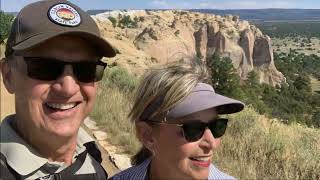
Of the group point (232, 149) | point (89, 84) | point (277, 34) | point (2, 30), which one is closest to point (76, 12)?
point (89, 84)

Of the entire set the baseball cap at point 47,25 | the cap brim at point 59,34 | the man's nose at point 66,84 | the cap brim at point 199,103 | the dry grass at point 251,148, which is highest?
the baseball cap at point 47,25

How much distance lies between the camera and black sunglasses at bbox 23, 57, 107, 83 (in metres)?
1.81

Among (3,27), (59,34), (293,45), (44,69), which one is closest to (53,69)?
(44,69)

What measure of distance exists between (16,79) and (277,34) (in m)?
173

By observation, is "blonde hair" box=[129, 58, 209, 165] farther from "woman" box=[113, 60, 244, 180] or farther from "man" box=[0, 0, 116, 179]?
"man" box=[0, 0, 116, 179]

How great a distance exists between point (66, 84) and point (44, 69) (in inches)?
4.4

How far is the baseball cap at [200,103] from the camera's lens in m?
2.04

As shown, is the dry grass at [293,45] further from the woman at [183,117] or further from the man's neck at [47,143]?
the man's neck at [47,143]

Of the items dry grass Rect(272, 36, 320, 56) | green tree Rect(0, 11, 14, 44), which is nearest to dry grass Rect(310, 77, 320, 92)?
dry grass Rect(272, 36, 320, 56)

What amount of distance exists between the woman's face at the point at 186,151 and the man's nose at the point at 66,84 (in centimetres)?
49

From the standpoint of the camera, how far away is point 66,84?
1.87 metres

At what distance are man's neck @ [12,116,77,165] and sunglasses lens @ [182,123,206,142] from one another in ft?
1.59

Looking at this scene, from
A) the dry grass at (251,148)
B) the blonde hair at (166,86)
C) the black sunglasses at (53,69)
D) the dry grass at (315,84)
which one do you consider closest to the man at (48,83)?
the black sunglasses at (53,69)

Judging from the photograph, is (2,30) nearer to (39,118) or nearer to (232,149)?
(232,149)
